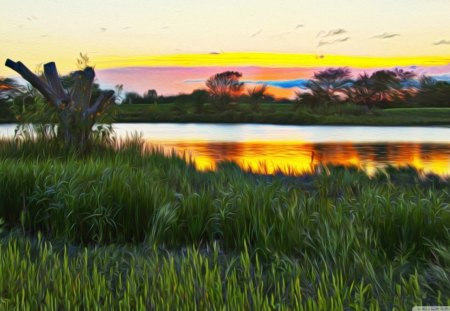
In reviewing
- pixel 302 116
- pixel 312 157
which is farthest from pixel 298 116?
pixel 312 157

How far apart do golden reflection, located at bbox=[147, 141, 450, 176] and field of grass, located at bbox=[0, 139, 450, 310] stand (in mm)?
4234

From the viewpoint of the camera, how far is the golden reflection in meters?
13.2

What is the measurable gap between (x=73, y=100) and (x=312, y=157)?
6.40 metres

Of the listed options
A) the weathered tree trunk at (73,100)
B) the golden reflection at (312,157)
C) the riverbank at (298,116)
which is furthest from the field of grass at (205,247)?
the riverbank at (298,116)

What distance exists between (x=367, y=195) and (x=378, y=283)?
3008 mm

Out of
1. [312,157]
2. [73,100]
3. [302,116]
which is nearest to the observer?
[73,100]

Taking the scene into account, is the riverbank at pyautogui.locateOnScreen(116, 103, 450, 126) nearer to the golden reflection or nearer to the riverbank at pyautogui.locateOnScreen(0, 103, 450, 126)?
the riverbank at pyautogui.locateOnScreen(0, 103, 450, 126)

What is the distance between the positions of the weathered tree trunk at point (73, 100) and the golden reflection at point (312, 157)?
6.08 feet

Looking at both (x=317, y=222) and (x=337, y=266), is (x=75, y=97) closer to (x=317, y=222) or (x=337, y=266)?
(x=317, y=222)

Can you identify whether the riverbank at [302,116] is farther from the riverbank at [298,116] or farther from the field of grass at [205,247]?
the field of grass at [205,247]

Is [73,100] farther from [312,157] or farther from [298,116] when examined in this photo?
[298,116]

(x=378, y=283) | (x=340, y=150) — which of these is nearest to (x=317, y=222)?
(x=378, y=283)

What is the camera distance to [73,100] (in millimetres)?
13742

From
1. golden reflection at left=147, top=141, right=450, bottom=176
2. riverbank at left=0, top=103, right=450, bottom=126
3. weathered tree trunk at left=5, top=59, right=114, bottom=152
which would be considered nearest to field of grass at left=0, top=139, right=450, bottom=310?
golden reflection at left=147, top=141, right=450, bottom=176
